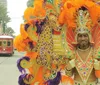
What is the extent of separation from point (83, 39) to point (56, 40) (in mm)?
395

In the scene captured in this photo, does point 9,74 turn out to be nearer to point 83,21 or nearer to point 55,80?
point 55,80

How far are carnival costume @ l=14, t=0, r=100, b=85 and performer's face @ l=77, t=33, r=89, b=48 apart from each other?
0.05 m

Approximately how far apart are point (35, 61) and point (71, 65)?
53 cm

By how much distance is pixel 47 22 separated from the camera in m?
4.30

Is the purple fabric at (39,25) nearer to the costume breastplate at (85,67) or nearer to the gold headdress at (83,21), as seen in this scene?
the gold headdress at (83,21)

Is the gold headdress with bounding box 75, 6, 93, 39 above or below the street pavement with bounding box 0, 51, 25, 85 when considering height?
above

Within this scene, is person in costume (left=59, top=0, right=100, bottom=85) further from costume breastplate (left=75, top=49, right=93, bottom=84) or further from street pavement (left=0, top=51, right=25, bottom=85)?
street pavement (left=0, top=51, right=25, bottom=85)

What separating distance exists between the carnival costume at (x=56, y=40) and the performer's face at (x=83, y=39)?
5cm

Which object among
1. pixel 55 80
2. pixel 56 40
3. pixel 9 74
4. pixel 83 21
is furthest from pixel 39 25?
pixel 9 74

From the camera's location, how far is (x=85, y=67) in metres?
4.07

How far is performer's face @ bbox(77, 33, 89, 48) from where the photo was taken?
404 cm

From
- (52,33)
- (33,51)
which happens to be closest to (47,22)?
(52,33)

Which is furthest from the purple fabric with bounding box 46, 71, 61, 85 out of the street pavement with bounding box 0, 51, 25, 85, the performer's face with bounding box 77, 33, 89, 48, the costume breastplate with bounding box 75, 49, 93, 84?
the street pavement with bounding box 0, 51, 25, 85

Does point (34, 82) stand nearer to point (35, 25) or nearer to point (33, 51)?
point (33, 51)
